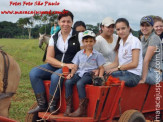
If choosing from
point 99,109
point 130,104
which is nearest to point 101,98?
point 99,109

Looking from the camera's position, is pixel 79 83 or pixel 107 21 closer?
pixel 79 83

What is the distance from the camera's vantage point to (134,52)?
4.45 meters

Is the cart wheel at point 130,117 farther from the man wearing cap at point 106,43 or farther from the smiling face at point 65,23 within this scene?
the smiling face at point 65,23

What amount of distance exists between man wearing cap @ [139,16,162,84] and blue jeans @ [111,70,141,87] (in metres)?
0.30

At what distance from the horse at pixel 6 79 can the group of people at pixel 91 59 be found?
45cm

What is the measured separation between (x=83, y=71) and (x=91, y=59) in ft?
0.68

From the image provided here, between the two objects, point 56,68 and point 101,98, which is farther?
point 56,68

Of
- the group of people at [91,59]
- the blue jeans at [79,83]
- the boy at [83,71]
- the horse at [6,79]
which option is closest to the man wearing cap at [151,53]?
the group of people at [91,59]

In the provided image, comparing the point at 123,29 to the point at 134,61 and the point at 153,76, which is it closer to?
the point at 134,61

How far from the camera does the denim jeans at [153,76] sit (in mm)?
4687

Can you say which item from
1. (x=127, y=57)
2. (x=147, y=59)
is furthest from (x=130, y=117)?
(x=147, y=59)

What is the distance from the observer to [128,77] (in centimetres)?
441

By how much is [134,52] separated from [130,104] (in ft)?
2.60

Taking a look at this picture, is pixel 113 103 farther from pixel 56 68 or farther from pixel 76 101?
pixel 56 68
